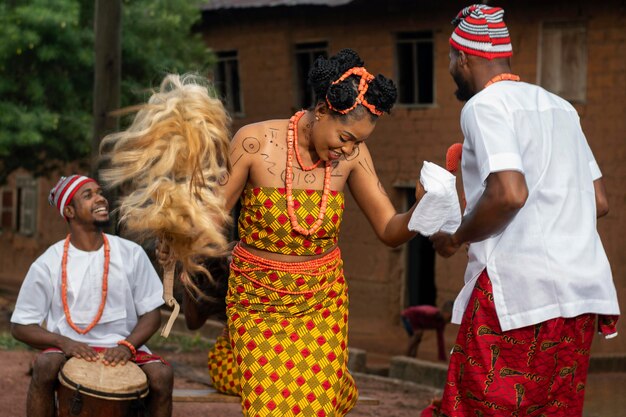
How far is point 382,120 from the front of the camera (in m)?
18.7

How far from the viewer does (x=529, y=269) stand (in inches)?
189

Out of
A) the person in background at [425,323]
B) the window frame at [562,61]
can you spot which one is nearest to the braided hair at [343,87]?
the person in background at [425,323]

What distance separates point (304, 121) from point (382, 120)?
43.9 ft

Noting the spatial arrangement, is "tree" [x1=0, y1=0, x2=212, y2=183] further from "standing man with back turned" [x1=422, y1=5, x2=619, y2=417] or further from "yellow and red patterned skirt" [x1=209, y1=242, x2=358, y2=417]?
"standing man with back turned" [x1=422, y1=5, x2=619, y2=417]

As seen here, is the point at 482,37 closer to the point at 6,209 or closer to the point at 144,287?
the point at 144,287

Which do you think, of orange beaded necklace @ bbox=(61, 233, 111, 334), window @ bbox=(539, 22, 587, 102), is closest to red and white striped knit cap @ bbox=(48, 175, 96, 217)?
orange beaded necklace @ bbox=(61, 233, 111, 334)

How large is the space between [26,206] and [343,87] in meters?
22.9

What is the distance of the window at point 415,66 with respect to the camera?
18609mm

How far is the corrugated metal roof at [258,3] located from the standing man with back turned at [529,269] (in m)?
13.8

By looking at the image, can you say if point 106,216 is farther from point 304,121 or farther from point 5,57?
point 5,57

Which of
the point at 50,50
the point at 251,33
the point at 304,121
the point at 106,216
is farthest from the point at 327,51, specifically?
the point at 304,121

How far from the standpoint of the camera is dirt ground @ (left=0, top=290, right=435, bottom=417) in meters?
9.12

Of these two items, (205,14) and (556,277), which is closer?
(556,277)

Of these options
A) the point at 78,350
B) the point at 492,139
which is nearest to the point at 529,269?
the point at 492,139
